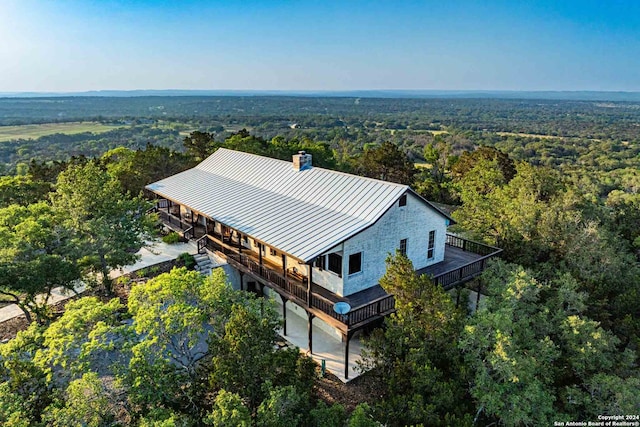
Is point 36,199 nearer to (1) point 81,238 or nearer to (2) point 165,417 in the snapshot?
(1) point 81,238

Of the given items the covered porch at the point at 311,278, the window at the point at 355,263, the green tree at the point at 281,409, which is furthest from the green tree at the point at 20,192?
the green tree at the point at 281,409

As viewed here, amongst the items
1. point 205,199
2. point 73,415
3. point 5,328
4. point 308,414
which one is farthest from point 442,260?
point 5,328

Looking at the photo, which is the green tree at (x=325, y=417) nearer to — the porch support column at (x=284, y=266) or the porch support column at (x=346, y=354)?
the porch support column at (x=346, y=354)

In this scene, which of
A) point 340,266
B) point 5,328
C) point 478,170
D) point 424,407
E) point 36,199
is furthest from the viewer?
point 478,170

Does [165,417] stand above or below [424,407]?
above

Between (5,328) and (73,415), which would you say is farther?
(5,328)

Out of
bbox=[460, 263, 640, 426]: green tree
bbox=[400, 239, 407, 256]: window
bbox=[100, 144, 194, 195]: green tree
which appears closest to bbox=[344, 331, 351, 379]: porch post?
bbox=[460, 263, 640, 426]: green tree

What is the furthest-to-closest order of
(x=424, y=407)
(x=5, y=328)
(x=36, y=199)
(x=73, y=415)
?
Answer: (x=36, y=199) < (x=5, y=328) < (x=424, y=407) < (x=73, y=415)
